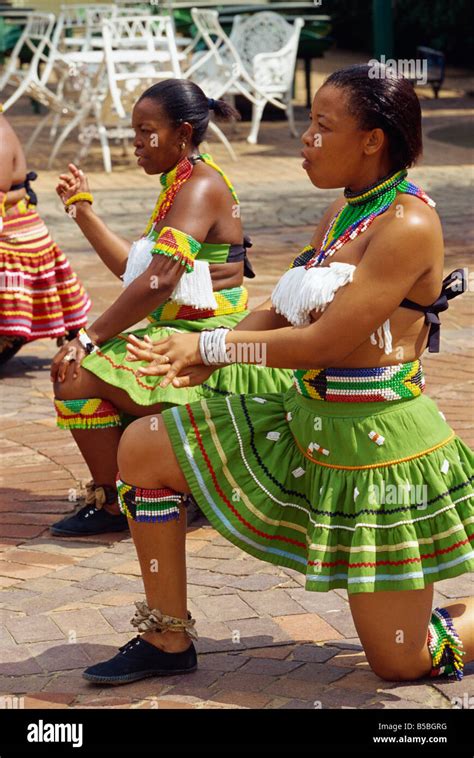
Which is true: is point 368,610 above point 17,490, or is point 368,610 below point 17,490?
above

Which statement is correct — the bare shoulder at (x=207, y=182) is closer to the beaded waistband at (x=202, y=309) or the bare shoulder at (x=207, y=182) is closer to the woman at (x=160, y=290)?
the woman at (x=160, y=290)

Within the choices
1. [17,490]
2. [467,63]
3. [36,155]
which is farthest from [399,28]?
[17,490]

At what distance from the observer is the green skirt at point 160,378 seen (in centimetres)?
464

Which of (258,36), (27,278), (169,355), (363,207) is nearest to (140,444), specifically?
(169,355)

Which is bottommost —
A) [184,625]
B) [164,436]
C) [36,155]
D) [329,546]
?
[36,155]

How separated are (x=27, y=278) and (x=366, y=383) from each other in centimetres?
360

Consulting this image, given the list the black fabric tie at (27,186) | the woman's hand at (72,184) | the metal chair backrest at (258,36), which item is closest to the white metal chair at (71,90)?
the metal chair backrest at (258,36)

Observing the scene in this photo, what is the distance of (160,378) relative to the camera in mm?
4688

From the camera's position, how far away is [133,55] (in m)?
12.5

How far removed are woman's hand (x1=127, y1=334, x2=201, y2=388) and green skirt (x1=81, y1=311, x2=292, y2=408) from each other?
1452 millimetres

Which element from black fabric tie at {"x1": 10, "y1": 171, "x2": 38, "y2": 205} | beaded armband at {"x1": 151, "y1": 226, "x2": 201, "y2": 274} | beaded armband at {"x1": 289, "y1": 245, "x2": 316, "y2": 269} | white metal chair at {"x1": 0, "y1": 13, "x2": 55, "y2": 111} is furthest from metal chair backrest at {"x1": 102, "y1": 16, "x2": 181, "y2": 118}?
beaded armband at {"x1": 289, "y1": 245, "x2": 316, "y2": 269}

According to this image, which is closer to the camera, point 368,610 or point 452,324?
point 368,610

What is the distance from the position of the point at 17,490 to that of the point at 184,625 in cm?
183

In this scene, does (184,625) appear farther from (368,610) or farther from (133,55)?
(133,55)
